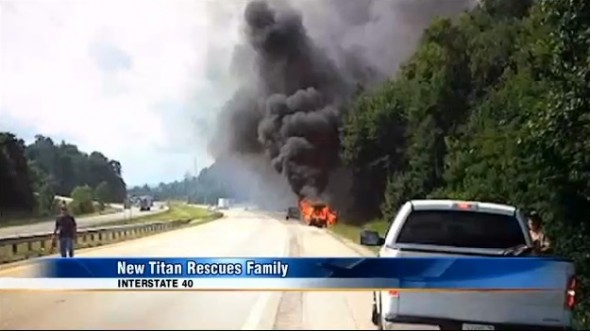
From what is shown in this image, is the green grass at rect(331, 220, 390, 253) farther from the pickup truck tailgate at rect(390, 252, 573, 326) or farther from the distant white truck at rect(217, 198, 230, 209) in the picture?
the pickup truck tailgate at rect(390, 252, 573, 326)

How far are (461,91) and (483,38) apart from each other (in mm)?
2736

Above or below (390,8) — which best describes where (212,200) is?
below

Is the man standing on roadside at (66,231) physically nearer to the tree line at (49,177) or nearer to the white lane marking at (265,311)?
the tree line at (49,177)

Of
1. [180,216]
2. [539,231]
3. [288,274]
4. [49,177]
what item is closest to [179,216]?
[180,216]

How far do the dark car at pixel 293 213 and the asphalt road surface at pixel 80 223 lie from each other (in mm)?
1166

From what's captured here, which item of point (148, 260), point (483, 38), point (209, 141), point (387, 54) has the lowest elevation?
point (148, 260)

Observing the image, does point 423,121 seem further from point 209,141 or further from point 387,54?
point 209,141

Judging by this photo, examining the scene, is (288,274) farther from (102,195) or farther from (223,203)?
(102,195)

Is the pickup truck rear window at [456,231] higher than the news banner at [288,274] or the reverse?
higher

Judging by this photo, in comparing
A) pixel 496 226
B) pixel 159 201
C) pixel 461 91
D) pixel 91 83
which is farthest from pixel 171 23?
pixel 461 91

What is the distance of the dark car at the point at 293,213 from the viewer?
10.1 metres

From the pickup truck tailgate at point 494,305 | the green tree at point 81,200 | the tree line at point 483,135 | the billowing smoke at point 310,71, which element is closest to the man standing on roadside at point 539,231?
the tree line at point 483,135

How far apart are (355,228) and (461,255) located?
5.95 feet

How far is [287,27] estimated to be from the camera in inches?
377
